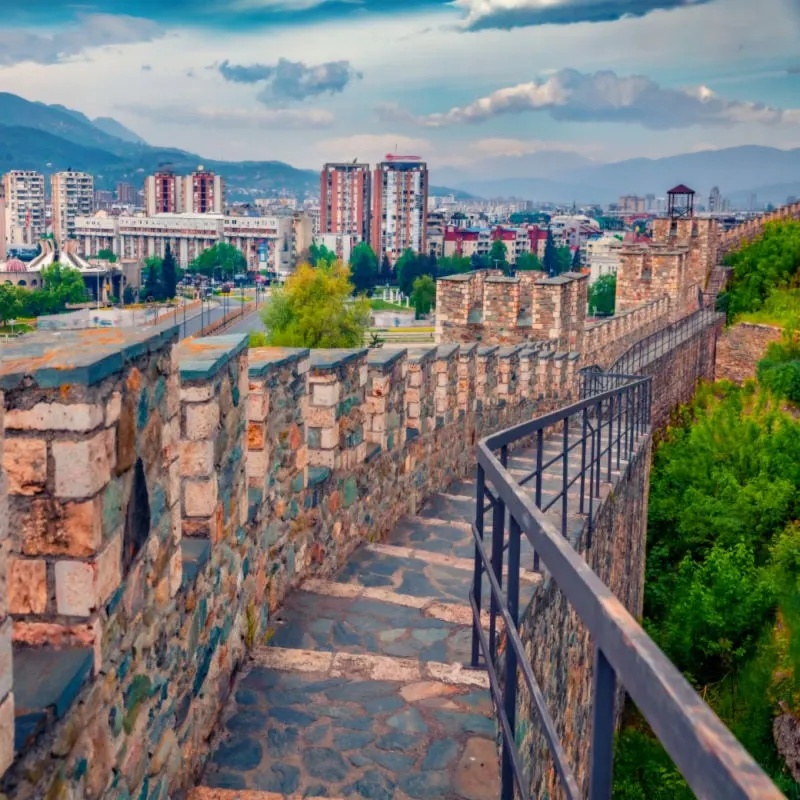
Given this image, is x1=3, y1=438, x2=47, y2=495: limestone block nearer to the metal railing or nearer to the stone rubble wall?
the stone rubble wall

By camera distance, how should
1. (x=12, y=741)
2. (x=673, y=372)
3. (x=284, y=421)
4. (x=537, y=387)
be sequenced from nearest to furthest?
1. (x=12, y=741)
2. (x=284, y=421)
3. (x=537, y=387)
4. (x=673, y=372)

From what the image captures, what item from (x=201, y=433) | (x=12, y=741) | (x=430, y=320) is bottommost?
(x=430, y=320)

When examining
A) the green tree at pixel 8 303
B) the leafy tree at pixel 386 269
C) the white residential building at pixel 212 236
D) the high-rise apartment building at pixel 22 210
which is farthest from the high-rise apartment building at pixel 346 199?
the green tree at pixel 8 303

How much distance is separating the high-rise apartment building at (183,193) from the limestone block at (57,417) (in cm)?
16269

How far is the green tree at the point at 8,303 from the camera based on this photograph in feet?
232

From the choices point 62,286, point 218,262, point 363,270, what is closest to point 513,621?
point 62,286

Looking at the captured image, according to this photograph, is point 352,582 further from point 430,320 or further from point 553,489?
point 430,320

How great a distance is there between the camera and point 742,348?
2484 cm

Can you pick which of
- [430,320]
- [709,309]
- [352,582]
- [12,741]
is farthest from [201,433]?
[430,320]

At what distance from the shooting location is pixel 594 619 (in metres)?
1.42

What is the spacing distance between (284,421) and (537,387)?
827 cm

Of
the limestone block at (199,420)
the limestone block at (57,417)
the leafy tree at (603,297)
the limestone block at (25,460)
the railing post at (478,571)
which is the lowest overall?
the leafy tree at (603,297)

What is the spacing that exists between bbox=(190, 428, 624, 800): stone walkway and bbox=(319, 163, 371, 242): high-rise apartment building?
13231 cm

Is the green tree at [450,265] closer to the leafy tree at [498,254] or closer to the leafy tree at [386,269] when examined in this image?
the leafy tree at [386,269]
